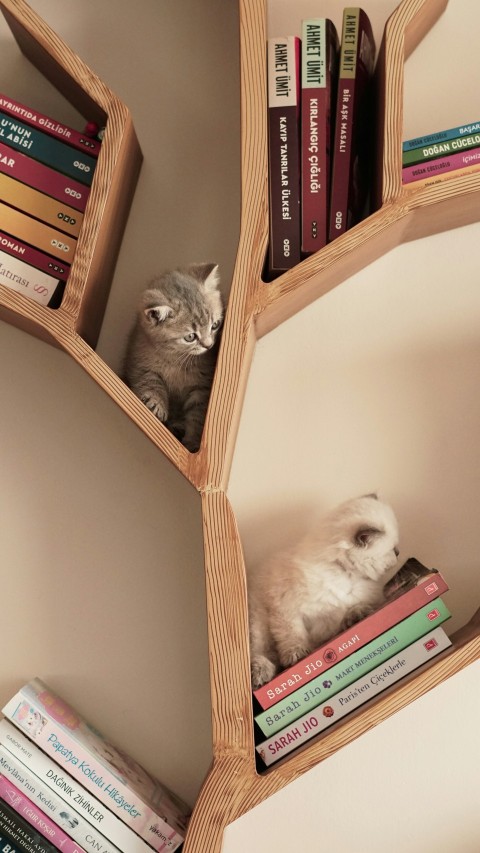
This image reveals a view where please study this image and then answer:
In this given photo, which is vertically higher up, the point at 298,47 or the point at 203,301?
the point at 298,47

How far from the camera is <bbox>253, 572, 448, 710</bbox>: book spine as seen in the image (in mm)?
959

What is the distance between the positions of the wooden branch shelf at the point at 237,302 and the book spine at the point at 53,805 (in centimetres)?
16

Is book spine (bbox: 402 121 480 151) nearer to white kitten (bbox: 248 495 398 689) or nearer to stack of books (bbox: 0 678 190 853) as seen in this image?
white kitten (bbox: 248 495 398 689)

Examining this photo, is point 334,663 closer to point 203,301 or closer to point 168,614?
point 168,614

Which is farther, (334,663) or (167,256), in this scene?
(167,256)

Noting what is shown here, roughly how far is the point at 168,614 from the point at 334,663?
→ 0.31 metres

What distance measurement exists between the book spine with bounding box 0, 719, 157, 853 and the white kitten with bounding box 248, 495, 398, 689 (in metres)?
0.31

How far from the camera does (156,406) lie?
1.06 m

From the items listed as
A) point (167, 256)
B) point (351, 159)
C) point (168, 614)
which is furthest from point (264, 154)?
point (168, 614)

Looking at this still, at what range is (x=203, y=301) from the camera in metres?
1.05

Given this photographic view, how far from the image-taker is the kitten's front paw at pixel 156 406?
3.45 feet

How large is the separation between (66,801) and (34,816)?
48mm

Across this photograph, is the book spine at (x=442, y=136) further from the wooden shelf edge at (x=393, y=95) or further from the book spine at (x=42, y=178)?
the book spine at (x=42, y=178)

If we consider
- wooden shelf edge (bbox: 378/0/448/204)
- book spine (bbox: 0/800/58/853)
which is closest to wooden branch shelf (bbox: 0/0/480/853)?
wooden shelf edge (bbox: 378/0/448/204)
